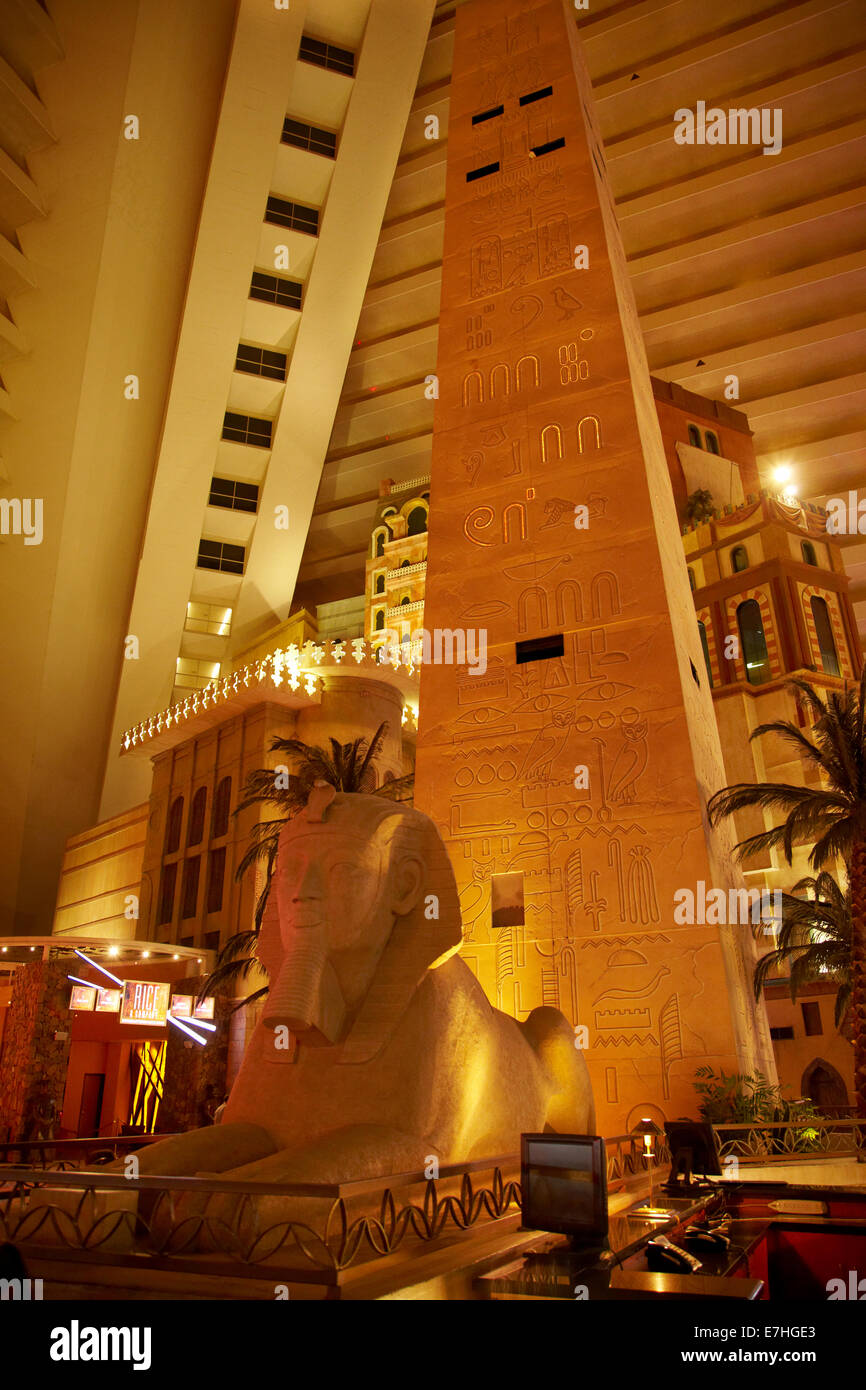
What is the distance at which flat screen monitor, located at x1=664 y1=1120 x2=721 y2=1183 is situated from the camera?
5.66 m

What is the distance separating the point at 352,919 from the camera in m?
3.94

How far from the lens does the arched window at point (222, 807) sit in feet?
60.5

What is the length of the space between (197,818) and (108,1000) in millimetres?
6025

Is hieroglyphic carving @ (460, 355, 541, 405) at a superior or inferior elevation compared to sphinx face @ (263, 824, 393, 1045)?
superior

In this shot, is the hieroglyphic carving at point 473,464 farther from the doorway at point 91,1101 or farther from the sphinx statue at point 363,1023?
the doorway at point 91,1101

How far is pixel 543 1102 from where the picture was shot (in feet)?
16.5

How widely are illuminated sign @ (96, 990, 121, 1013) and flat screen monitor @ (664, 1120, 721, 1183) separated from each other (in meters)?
9.92

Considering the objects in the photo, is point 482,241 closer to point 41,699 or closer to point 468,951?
point 468,951

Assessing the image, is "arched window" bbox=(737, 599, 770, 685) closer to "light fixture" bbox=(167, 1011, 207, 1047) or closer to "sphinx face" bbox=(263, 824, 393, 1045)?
"light fixture" bbox=(167, 1011, 207, 1047)

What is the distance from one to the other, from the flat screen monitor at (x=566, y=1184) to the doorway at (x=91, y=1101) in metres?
14.9

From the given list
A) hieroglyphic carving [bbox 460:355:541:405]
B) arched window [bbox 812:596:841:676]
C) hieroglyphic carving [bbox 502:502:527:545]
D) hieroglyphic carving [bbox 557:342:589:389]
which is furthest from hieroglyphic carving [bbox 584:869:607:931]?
arched window [bbox 812:596:841:676]

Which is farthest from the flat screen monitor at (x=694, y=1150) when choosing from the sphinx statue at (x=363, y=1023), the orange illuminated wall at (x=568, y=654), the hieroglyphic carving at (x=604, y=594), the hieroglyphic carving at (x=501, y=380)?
the hieroglyphic carving at (x=501, y=380)

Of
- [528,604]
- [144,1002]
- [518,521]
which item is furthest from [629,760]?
[144,1002]
